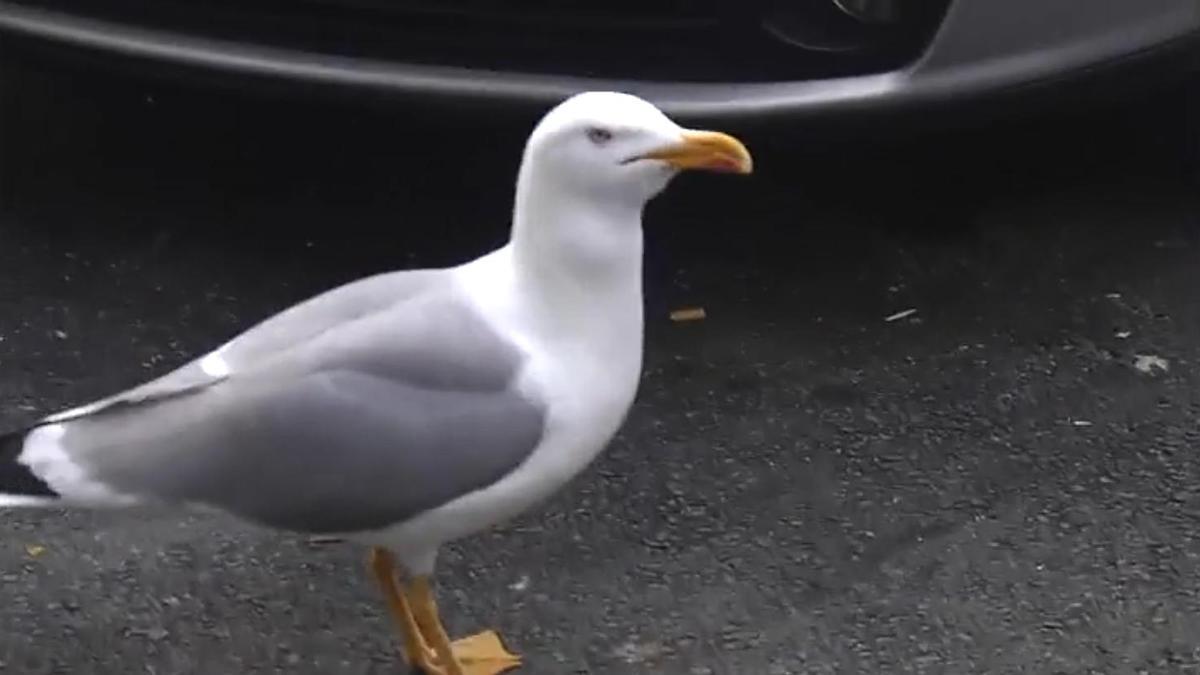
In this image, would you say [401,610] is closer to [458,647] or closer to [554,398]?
[458,647]

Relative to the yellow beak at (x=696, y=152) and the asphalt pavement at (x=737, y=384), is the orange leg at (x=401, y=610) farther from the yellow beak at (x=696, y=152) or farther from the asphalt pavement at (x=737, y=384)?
the yellow beak at (x=696, y=152)

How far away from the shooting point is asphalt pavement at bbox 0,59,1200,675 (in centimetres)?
253

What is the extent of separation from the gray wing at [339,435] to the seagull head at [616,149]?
197mm

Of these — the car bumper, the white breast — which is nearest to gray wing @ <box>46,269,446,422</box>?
the white breast

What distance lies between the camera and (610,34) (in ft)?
9.70

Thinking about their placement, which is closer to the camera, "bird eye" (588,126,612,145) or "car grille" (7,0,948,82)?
"bird eye" (588,126,612,145)

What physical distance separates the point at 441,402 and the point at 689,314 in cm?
104

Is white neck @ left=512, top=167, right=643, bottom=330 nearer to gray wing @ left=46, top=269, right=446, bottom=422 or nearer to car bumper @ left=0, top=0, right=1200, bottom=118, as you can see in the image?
gray wing @ left=46, top=269, right=446, bottom=422

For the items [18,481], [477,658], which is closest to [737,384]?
[477,658]

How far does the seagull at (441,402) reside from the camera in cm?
216

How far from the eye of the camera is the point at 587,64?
2969 mm

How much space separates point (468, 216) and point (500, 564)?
2.95 feet

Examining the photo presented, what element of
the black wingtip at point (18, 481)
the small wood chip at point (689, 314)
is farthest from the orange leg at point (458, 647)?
the small wood chip at point (689, 314)

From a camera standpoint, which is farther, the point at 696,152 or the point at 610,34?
Result: the point at 610,34
